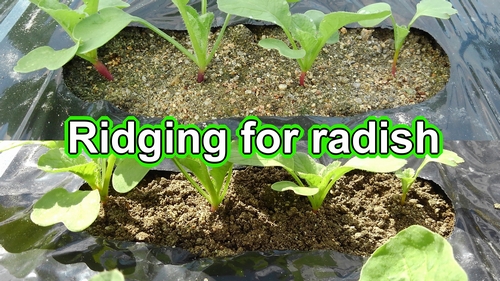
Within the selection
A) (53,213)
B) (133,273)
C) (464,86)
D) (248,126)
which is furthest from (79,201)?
(464,86)

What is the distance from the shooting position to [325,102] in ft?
5.76

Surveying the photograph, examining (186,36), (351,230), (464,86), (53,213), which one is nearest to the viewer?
(53,213)

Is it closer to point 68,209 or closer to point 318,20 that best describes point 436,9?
point 318,20

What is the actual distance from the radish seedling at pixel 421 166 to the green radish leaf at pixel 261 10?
0.64 metres

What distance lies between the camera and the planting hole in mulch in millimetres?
1741

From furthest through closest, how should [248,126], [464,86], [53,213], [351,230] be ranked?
[464,86], [248,126], [351,230], [53,213]

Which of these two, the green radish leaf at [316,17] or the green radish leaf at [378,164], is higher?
the green radish leaf at [316,17]

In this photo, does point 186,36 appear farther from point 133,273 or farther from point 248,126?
point 133,273

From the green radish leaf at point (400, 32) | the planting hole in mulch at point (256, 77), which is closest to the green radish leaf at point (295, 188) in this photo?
the planting hole in mulch at point (256, 77)

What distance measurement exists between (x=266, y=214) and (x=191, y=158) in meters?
0.29

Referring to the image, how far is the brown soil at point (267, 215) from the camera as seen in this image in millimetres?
1270

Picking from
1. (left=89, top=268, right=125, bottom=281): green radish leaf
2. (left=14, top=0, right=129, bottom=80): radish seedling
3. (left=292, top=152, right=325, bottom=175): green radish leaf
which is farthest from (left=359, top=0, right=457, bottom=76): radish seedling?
(left=89, top=268, right=125, bottom=281): green radish leaf

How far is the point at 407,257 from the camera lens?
877 millimetres

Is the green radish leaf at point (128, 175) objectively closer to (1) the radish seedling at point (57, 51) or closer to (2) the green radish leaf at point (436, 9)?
(1) the radish seedling at point (57, 51)
